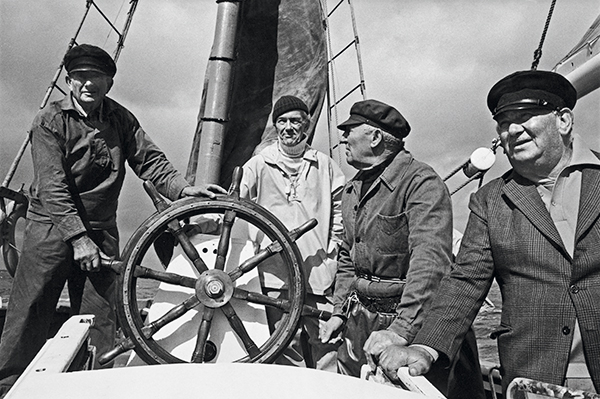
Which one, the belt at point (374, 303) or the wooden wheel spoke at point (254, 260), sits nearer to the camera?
the belt at point (374, 303)

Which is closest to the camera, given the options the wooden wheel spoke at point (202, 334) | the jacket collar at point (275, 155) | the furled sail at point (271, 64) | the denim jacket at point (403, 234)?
the denim jacket at point (403, 234)

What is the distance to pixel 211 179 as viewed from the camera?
3.04 meters

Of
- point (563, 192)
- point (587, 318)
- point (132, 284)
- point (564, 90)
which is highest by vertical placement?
point (564, 90)

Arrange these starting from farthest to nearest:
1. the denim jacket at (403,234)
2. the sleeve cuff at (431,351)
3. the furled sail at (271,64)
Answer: the furled sail at (271,64)
the denim jacket at (403,234)
the sleeve cuff at (431,351)

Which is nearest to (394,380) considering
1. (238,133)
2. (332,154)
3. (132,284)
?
(132,284)

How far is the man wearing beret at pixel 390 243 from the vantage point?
1792 mm

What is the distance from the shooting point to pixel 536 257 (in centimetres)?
147

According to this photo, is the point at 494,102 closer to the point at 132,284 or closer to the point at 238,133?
the point at 132,284

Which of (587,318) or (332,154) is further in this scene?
(332,154)

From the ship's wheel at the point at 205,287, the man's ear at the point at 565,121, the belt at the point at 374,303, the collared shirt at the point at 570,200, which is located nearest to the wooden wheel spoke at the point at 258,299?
the ship's wheel at the point at 205,287

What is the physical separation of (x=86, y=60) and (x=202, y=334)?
1.11 m

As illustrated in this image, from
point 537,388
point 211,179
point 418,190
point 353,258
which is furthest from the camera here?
point 211,179

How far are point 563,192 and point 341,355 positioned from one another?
39.8 inches

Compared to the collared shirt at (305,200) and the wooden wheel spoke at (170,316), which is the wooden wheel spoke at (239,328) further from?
the collared shirt at (305,200)
